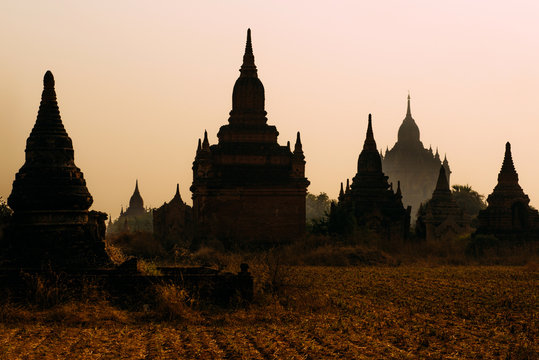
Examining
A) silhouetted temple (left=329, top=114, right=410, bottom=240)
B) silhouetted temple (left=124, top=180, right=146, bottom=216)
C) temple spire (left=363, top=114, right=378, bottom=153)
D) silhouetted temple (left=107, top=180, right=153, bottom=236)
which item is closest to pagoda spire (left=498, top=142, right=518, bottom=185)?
silhouetted temple (left=329, top=114, right=410, bottom=240)

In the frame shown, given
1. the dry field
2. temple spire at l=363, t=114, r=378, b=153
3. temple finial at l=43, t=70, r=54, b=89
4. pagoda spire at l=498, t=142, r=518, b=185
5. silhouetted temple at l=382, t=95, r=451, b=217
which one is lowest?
the dry field

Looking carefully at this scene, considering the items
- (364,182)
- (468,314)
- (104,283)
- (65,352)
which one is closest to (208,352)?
(65,352)

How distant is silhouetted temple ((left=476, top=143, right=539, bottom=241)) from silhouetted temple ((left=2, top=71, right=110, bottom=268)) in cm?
2528

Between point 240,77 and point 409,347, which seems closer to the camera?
point 409,347

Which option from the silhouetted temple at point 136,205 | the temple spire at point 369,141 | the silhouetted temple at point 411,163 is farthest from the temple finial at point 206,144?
the silhouetted temple at point 411,163

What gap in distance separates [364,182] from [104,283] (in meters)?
28.5

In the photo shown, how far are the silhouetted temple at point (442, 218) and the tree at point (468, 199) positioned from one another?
91.6 feet

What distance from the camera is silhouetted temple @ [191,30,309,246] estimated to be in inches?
1492

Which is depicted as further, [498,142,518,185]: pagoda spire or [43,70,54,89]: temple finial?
[498,142,518,185]: pagoda spire

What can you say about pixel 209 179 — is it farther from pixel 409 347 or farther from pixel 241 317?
pixel 409 347

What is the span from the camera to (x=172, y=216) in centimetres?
4297

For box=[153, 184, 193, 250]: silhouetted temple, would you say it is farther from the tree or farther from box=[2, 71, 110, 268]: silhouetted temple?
the tree

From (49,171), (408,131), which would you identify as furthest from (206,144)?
(408,131)

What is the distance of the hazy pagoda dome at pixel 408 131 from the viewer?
396 feet
